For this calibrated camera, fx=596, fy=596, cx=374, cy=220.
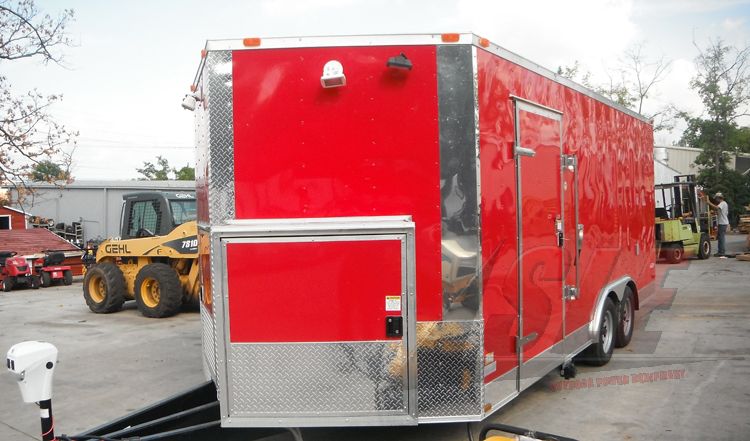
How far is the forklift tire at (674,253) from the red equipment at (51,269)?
60.5 feet

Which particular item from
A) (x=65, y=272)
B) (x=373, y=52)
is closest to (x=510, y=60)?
(x=373, y=52)

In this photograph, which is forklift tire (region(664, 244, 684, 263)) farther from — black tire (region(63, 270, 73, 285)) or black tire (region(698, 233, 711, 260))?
black tire (region(63, 270, 73, 285))

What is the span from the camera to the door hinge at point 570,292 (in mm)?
5445

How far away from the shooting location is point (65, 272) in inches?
742

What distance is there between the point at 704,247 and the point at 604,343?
46.9 ft

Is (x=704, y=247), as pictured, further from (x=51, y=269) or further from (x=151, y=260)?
(x=51, y=269)

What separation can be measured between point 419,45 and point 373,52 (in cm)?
31

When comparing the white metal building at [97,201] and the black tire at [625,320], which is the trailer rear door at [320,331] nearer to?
the black tire at [625,320]

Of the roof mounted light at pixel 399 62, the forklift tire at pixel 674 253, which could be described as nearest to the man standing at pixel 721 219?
the forklift tire at pixel 674 253

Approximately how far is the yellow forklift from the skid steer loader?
43.3 feet

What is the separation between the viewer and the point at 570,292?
554 cm

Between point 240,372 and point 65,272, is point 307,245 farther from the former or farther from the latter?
point 65,272

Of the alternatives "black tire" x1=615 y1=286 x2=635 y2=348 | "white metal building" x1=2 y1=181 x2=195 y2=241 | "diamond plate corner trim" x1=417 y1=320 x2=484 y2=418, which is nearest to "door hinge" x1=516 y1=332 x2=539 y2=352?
"diamond plate corner trim" x1=417 y1=320 x2=484 y2=418

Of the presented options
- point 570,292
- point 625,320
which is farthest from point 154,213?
point 570,292
